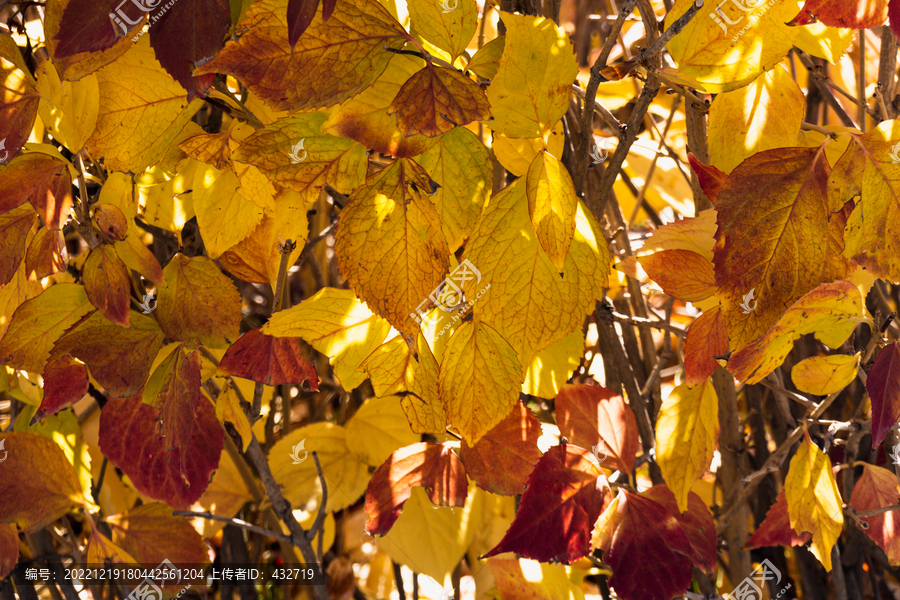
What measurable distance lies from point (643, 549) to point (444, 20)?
1.21 ft

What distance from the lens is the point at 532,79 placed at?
330 mm

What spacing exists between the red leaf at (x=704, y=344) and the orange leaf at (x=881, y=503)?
21 cm

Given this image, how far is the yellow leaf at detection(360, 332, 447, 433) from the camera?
393 millimetres

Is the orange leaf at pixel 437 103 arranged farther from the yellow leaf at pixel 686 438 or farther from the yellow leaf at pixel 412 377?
the yellow leaf at pixel 686 438

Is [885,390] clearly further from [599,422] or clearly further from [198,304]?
[198,304]

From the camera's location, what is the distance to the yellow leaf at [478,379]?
37 centimetres

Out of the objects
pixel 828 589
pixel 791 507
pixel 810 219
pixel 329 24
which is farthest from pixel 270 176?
pixel 828 589

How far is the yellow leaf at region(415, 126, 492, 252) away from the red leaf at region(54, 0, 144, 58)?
6.6 inches

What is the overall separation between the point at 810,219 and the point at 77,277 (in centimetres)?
61

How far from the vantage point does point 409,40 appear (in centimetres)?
33

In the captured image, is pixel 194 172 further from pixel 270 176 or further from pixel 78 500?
pixel 78 500

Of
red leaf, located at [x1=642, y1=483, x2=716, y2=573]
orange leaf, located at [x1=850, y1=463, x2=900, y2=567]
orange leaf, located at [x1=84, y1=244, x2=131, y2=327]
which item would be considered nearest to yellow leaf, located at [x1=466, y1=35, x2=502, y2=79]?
orange leaf, located at [x1=84, y1=244, x2=131, y2=327]
